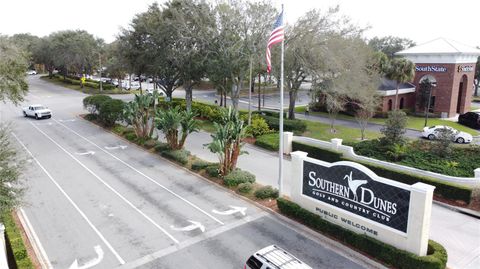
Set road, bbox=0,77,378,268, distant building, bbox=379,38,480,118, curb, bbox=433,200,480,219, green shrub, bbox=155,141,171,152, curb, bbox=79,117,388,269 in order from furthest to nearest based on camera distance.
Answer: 1. distant building, bbox=379,38,480,118
2. green shrub, bbox=155,141,171,152
3. curb, bbox=433,200,480,219
4. road, bbox=0,77,378,268
5. curb, bbox=79,117,388,269

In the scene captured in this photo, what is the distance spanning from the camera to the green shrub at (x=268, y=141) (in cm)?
2985

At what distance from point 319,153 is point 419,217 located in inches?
543

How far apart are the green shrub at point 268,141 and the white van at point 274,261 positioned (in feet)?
56.7

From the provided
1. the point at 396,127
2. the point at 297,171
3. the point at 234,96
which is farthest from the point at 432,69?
the point at 297,171

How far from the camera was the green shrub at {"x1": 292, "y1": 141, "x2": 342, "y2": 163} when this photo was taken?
25844 millimetres

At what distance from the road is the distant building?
3286 centimetres

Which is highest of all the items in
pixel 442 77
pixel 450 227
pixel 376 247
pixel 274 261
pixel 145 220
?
pixel 442 77

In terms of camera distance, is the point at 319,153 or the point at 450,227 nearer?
the point at 450,227

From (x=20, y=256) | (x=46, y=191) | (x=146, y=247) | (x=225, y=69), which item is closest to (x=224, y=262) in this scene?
(x=146, y=247)

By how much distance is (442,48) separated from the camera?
158ft

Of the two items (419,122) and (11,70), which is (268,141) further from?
(419,122)

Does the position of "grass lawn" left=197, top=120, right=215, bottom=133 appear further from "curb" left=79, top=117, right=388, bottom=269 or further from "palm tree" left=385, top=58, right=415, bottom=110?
"palm tree" left=385, top=58, right=415, bottom=110

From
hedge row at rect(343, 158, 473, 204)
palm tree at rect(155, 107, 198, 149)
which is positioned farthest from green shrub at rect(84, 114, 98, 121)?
hedge row at rect(343, 158, 473, 204)

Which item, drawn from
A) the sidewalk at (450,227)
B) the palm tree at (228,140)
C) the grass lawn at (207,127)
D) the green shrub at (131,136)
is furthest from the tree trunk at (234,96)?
the palm tree at (228,140)
